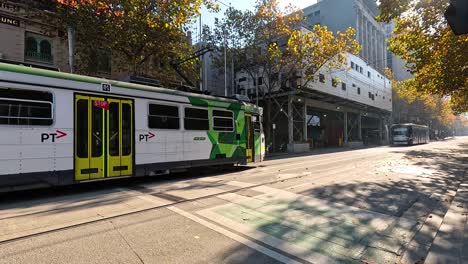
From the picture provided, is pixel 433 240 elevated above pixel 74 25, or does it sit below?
below

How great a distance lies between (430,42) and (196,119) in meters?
16.1

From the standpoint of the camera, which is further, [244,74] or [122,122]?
[244,74]

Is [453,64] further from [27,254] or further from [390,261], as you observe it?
[27,254]

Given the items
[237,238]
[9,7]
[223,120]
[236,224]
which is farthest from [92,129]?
[9,7]

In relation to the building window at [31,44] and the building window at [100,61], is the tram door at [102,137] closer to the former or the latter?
the building window at [100,61]

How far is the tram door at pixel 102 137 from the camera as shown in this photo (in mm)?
8297

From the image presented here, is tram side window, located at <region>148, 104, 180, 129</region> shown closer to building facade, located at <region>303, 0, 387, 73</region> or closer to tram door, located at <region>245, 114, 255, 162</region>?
tram door, located at <region>245, 114, 255, 162</region>

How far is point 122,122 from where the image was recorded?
923cm

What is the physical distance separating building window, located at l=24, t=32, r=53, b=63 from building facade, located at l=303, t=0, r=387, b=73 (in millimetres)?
40760

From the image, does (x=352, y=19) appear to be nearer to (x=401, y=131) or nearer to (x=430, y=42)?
(x=401, y=131)

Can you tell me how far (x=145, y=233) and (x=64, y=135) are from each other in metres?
4.44

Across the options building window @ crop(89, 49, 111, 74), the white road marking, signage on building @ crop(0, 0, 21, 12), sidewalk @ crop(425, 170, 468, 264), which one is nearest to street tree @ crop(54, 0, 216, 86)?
building window @ crop(89, 49, 111, 74)

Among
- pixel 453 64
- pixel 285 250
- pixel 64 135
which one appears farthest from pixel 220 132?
pixel 453 64

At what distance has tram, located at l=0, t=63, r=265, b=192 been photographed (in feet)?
23.7
